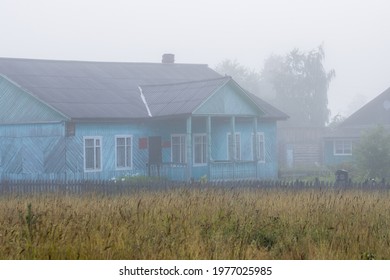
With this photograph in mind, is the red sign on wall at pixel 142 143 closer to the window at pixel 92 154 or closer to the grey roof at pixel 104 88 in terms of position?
the grey roof at pixel 104 88

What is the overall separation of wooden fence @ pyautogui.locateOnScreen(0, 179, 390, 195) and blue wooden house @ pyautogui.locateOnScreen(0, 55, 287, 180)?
18.3ft

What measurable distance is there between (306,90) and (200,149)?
4253 cm

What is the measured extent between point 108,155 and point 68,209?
1783 cm

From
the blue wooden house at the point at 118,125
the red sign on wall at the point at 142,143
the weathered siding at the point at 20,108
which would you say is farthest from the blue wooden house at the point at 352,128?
the weathered siding at the point at 20,108

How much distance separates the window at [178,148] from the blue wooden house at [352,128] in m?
20.3

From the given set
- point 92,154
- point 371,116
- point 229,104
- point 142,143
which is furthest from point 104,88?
point 371,116

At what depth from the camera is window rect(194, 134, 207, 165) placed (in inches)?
1331

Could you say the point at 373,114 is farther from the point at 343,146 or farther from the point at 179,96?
the point at 179,96

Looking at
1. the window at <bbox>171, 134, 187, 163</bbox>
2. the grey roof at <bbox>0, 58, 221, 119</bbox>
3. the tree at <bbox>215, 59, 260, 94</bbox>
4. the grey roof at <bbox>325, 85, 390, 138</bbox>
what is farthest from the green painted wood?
the tree at <bbox>215, 59, 260, 94</bbox>

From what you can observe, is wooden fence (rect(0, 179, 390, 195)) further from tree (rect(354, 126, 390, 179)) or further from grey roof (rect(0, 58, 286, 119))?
tree (rect(354, 126, 390, 179))
